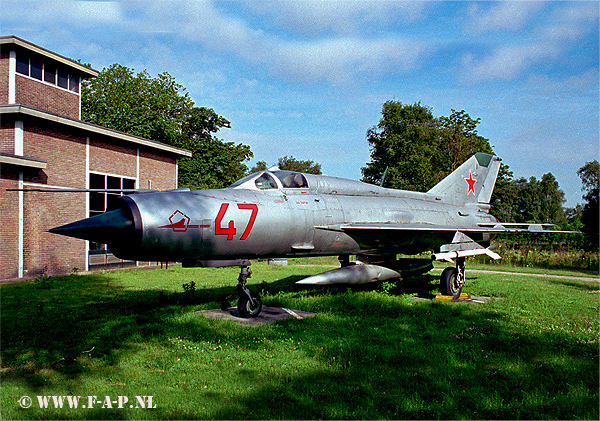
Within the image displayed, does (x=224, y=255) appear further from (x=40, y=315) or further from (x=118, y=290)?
(x=118, y=290)

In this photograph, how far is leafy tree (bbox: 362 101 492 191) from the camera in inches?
1467

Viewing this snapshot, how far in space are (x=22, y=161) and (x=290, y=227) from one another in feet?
39.7

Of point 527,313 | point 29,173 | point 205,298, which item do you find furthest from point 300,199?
point 29,173

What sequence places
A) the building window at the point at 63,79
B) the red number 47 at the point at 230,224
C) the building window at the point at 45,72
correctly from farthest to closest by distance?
the building window at the point at 63,79, the building window at the point at 45,72, the red number 47 at the point at 230,224

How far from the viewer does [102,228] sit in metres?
6.10

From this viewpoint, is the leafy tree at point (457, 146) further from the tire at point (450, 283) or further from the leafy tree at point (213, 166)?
the tire at point (450, 283)

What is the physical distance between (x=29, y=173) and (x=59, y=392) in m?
14.0

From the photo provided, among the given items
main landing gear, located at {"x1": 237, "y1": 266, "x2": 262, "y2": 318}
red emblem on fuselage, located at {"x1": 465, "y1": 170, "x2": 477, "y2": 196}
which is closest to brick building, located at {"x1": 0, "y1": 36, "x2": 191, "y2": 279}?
main landing gear, located at {"x1": 237, "y1": 266, "x2": 262, "y2": 318}

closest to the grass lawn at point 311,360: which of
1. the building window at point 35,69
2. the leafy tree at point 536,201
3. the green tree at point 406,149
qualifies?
the building window at point 35,69

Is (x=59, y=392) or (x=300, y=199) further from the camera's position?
(x=300, y=199)

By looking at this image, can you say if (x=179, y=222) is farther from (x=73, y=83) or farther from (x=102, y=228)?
(x=73, y=83)

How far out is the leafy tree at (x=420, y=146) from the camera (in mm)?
37250

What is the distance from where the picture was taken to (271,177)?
8.76 m

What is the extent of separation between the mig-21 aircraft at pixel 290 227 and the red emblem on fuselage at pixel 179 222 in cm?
2
